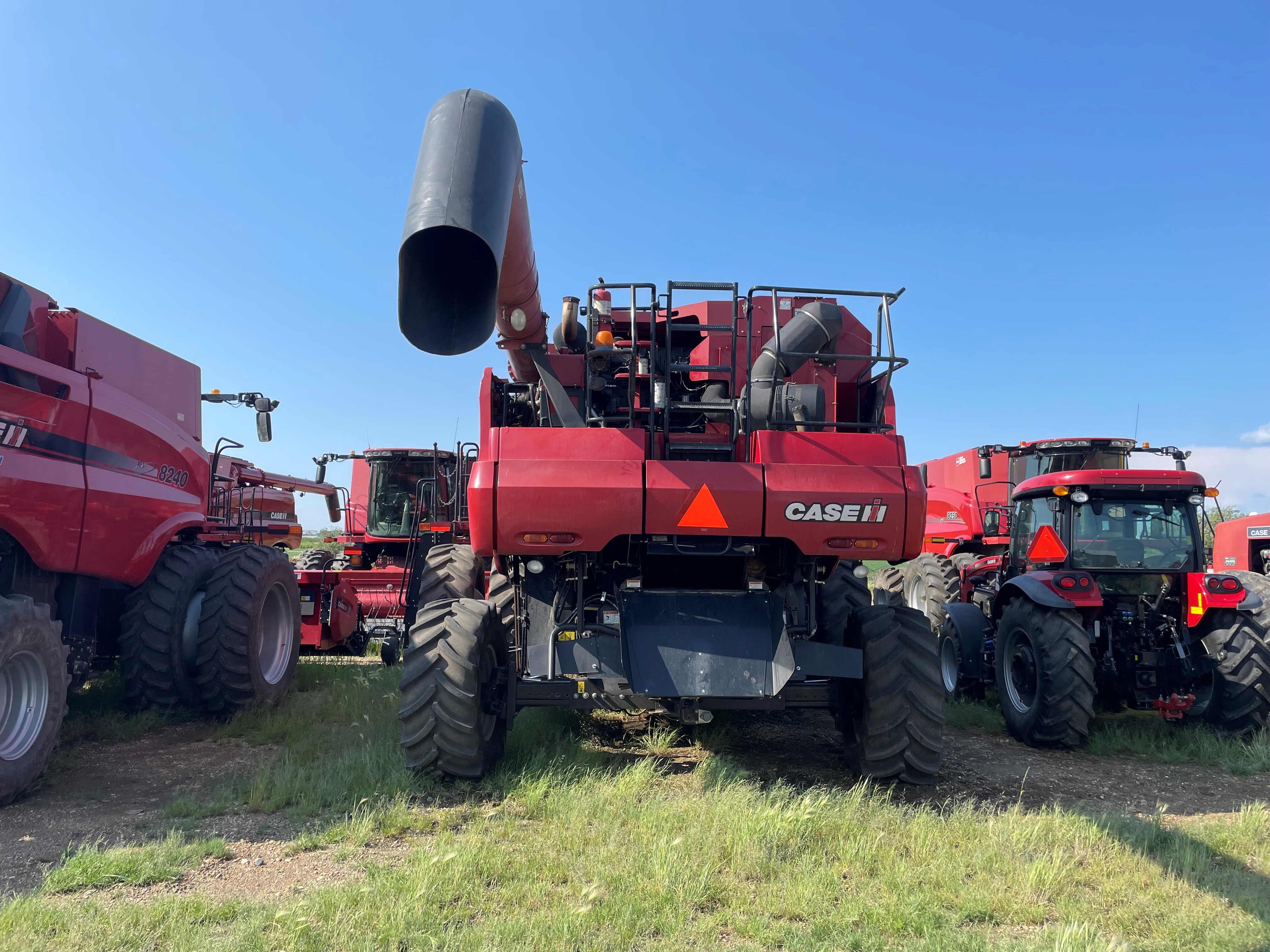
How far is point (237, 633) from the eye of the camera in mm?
6477

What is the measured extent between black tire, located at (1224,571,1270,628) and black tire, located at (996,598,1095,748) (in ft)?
3.93

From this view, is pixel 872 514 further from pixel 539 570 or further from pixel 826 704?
pixel 539 570

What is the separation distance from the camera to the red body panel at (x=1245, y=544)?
40.4 ft

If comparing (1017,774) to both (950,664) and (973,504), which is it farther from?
Result: (973,504)

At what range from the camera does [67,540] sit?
528cm

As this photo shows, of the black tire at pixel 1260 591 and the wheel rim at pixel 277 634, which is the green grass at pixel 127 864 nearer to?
the wheel rim at pixel 277 634

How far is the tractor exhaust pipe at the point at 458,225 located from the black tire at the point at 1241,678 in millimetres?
6007

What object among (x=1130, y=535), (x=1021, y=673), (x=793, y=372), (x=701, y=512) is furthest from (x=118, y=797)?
(x=1130, y=535)

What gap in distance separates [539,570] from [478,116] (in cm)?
248

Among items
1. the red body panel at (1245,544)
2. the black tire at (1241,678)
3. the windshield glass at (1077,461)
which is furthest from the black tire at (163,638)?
the red body panel at (1245,544)

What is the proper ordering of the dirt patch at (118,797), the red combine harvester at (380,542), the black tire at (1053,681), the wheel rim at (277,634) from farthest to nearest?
the red combine harvester at (380,542) → the wheel rim at (277,634) → the black tire at (1053,681) → the dirt patch at (118,797)

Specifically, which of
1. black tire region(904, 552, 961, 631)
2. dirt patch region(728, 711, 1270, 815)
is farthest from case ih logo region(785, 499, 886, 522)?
black tire region(904, 552, 961, 631)

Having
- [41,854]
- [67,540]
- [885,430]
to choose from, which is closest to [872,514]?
[885,430]

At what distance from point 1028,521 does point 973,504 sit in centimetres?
Result: 470
